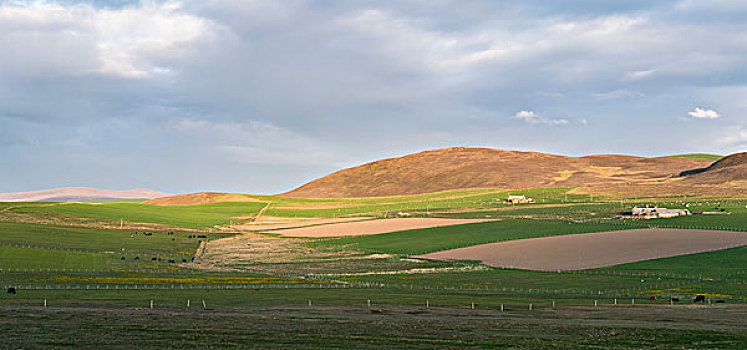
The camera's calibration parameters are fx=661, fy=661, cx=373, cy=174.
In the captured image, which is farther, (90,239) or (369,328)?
(90,239)

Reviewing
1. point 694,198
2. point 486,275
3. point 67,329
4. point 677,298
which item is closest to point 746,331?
point 677,298

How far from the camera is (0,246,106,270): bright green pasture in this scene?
277 ft

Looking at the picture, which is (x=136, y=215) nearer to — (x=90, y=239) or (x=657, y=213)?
(x=90, y=239)

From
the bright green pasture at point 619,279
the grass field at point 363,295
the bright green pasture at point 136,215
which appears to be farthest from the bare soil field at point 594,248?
Result: the bright green pasture at point 136,215

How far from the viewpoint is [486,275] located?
80500 millimetres

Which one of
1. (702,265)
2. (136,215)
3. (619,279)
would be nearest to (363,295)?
(619,279)

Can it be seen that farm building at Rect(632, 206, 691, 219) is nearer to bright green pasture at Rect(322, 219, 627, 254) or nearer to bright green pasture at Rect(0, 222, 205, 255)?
bright green pasture at Rect(322, 219, 627, 254)

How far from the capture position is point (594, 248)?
306 ft

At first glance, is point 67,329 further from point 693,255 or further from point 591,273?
point 693,255

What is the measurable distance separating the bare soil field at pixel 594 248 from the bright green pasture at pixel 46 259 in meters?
48.0

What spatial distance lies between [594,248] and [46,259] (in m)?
76.0

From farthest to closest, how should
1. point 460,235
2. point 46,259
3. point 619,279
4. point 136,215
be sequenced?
point 136,215 < point 460,235 < point 46,259 < point 619,279

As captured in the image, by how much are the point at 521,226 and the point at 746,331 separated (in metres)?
85.4

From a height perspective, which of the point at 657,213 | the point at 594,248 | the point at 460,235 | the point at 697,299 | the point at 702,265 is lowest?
the point at 697,299
